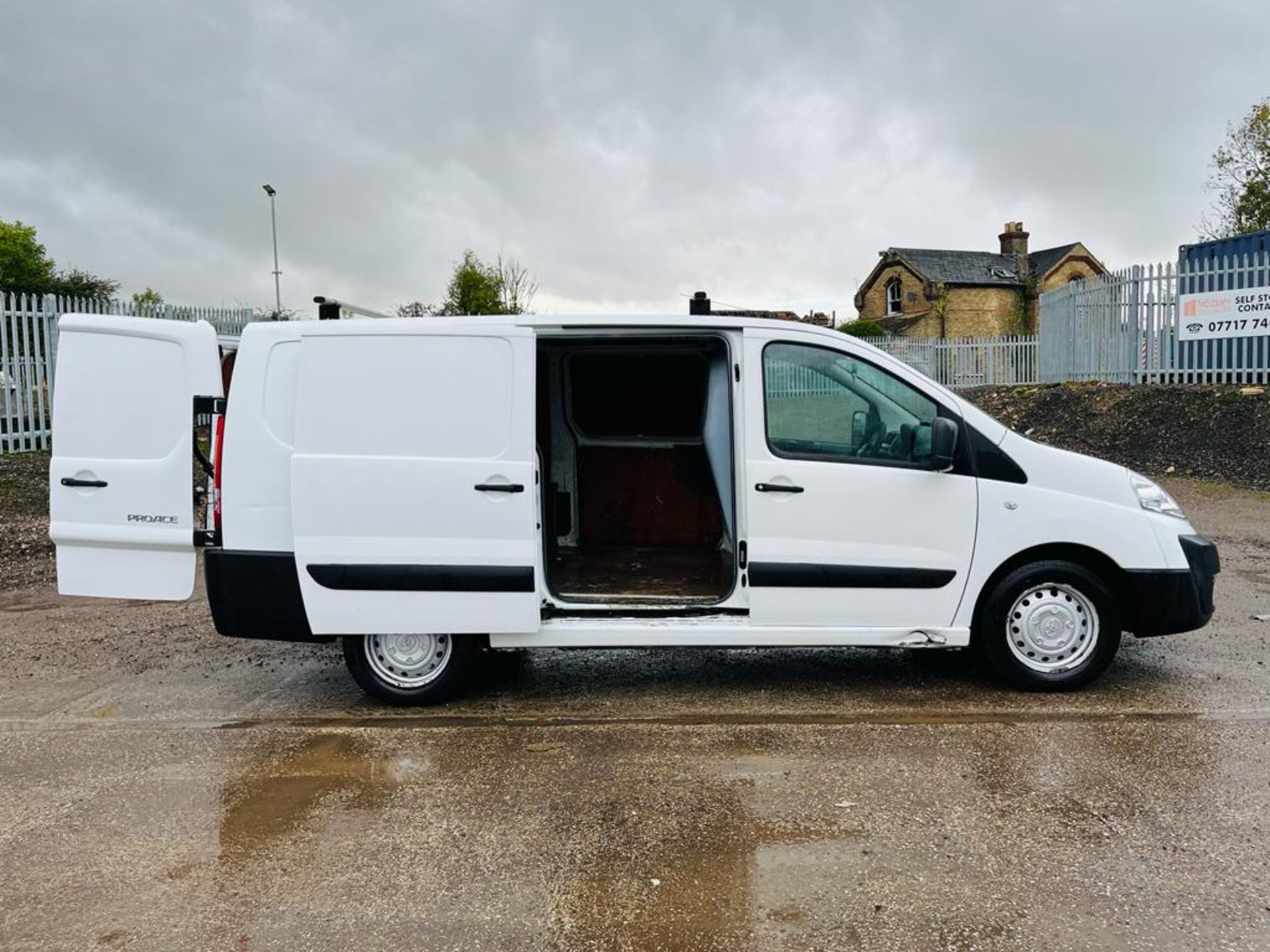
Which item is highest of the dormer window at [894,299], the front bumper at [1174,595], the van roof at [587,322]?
the dormer window at [894,299]

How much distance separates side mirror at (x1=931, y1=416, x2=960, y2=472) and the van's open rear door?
371 centimetres

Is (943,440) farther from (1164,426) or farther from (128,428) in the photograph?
(1164,426)

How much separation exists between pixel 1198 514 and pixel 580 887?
9745 mm

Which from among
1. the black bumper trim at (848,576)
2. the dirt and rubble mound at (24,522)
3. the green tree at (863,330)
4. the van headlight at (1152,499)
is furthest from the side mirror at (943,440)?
the green tree at (863,330)

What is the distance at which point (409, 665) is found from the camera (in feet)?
16.9

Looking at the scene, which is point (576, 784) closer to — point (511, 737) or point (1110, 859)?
point (511, 737)

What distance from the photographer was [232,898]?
3.28 m

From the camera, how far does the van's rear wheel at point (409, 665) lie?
5.10m

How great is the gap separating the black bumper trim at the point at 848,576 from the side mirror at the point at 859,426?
0.65m

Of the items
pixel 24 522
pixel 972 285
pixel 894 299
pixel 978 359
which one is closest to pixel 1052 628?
pixel 24 522

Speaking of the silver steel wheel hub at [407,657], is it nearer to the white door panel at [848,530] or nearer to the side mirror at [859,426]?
the white door panel at [848,530]

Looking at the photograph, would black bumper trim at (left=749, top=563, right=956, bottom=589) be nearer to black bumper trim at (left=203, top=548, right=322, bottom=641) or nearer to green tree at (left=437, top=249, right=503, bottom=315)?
black bumper trim at (left=203, top=548, right=322, bottom=641)

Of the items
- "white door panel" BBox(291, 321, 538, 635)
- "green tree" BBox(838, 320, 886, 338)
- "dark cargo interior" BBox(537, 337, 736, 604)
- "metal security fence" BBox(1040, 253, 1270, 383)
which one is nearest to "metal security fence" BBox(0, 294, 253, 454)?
"dark cargo interior" BBox(537, 337, 736, 604)

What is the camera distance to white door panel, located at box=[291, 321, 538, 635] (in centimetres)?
480
